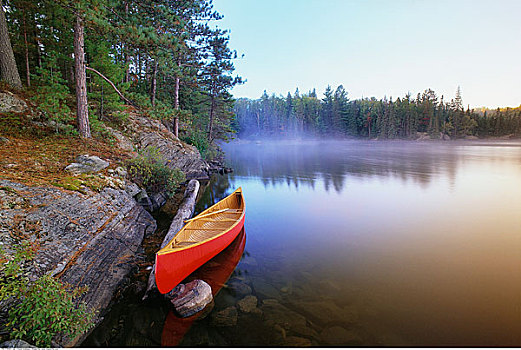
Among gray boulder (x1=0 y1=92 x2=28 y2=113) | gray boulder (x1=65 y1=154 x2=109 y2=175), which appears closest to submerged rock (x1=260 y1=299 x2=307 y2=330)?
gray boulder (x1=65 y1=154 x2=109 y2=175)

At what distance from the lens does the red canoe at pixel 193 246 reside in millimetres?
4008

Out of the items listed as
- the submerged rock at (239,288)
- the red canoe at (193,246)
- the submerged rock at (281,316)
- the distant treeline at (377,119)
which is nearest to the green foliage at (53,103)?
the red canoe at (193,246)

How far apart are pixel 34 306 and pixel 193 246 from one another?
223 cm

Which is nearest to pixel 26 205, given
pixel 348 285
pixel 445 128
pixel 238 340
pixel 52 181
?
pixel 52 181

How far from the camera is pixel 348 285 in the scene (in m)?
4.95

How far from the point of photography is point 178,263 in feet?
14.0

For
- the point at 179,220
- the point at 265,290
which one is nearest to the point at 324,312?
the point at 265,290

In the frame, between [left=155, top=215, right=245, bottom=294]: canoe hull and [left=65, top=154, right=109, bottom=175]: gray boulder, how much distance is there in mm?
3830

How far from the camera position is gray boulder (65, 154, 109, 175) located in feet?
19.7

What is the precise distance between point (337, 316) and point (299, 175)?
14.8 metres

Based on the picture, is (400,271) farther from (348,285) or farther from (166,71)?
(166,71)

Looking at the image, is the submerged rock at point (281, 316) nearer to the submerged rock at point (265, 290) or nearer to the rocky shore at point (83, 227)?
the submerged rock at point (265, 290)

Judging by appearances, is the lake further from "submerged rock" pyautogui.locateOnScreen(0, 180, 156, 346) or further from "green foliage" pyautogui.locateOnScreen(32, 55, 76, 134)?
"green foliage" pyautogui.locateOnScreen(32, 55, 76, 134)

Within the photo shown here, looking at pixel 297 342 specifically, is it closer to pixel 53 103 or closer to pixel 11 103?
pixel 53 103
